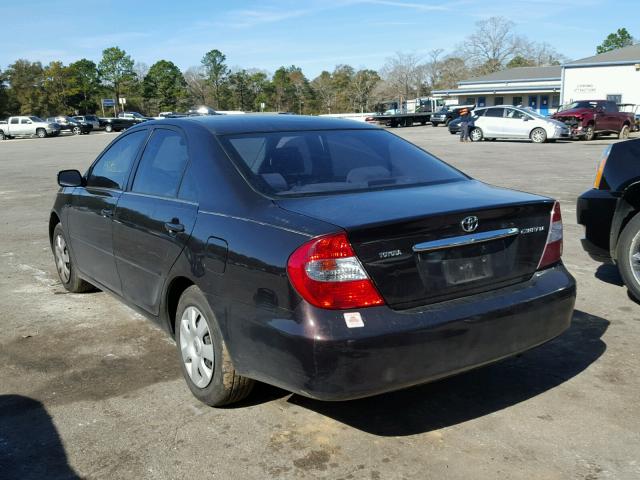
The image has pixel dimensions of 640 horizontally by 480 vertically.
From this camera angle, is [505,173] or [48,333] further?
[505,173]

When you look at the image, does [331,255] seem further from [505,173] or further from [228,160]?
[505,173]

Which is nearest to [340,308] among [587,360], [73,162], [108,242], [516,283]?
[516,283]

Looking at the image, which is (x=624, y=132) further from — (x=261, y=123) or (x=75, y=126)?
(x=75, y=126)

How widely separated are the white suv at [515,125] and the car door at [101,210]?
24337mm

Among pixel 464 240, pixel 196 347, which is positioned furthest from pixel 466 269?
pixel 196 347

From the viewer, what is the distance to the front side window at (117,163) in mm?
4535

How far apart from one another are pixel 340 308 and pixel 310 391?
39cm

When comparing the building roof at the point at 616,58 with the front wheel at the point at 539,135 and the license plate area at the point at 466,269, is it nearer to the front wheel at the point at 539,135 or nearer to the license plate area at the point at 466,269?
the front wheel at the point at 539,135

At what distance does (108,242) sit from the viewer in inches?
180

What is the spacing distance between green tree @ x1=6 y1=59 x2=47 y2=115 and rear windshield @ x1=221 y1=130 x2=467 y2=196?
89062 millimetres

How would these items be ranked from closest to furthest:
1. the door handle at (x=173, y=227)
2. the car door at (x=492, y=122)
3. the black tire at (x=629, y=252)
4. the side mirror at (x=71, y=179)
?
the door handle at (x=173, y=227), the black tire at (x=629, y=252), the side mirror at (x=71, y=179), the car door at (x=492, y=122)

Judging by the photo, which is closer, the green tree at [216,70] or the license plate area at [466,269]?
the license plate area at [466,269]

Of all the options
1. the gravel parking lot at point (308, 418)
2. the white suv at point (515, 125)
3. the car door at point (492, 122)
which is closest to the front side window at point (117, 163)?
the gravel parking lot at point (308, 418)

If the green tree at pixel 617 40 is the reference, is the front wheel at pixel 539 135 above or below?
below
